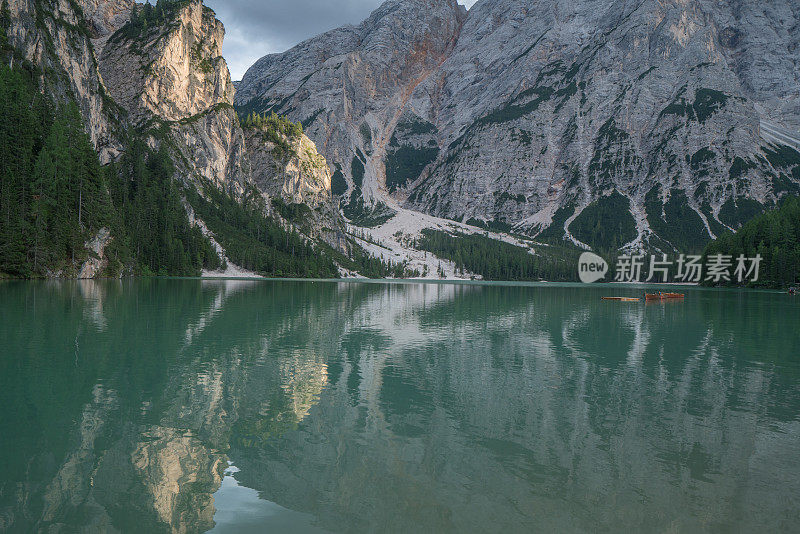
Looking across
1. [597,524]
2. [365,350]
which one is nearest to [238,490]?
[597,524]

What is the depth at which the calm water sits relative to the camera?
9430mm

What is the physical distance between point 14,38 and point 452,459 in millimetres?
157858

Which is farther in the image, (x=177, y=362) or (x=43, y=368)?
(x=177, y=362)

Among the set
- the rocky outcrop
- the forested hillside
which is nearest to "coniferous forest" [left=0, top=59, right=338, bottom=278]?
the rocky outcrop

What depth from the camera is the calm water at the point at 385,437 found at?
943 centimetres

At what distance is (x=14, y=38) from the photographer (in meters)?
119

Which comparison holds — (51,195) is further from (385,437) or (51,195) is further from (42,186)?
(385,437)

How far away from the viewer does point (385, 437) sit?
13.9 metres

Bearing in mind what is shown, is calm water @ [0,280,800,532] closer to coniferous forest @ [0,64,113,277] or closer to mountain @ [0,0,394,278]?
coniferous forest @ [0,64,113,277]

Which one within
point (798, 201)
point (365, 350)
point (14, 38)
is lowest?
point (365, 350)

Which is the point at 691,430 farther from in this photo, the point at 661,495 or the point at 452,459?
the point at 452,459

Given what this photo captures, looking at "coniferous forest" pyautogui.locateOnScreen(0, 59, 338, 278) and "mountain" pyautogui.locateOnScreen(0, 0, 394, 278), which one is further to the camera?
"mountain" pyautogui.locateOnScreen(0, 0, 394, 278)

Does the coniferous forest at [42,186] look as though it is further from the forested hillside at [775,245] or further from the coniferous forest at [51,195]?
the forested hillside at [775,245]

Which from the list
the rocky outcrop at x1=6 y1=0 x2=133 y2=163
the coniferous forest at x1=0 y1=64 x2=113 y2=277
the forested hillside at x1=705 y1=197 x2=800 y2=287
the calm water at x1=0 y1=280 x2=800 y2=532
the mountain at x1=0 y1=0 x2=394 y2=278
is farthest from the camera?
the forested hillside at x1=705 y1=197 x2=800 y2=287
